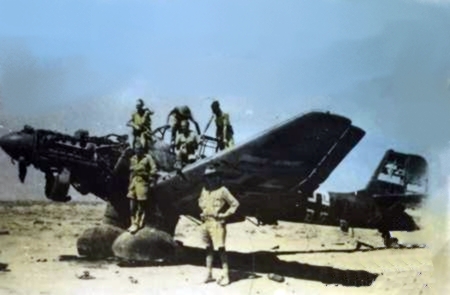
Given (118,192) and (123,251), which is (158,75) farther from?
(123,251)

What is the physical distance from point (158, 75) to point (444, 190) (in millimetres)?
2571

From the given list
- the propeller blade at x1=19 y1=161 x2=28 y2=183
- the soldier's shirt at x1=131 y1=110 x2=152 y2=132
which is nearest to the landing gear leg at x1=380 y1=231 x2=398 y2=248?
the soldier's shirt at x1=131 y1=110 x2=152 y2=132

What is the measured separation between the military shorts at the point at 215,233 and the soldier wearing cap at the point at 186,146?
0.53m

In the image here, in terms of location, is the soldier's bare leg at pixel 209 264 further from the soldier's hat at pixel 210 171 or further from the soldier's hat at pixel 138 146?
the soldier's hat at pixel 138 146

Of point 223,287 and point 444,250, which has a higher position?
point 444,250

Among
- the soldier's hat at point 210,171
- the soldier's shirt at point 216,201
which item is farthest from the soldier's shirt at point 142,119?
the soldier's shirt at point 216,201

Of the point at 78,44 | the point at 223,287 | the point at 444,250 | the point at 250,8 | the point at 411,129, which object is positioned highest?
the point at 250,8

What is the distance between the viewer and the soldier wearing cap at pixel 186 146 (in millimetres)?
4938

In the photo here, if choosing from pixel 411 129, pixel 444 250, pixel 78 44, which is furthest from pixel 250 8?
pixel 444 250

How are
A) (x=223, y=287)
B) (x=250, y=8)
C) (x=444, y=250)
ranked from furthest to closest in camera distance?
(x=444, y=250)
(x=250, y=8)
(x=223, y=287)

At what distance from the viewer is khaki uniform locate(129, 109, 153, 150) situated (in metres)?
4.77

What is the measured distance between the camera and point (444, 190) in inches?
208

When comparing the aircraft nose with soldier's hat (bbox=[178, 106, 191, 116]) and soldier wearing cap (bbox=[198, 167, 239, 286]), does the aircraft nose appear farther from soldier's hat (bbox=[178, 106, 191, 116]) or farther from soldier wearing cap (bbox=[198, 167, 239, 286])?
soldier wearing cap (bbox=[198, 167, 239, 286])

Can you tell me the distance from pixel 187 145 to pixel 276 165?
727 millimetres
